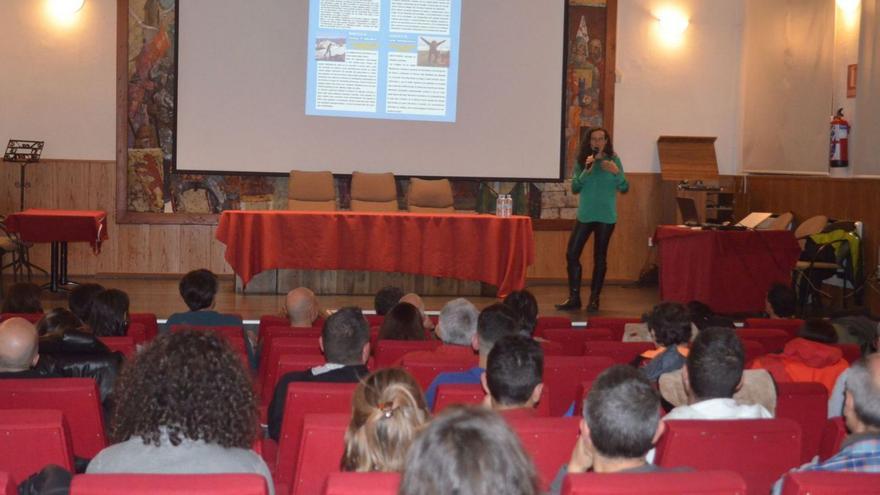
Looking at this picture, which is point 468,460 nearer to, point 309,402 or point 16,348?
point 309,402

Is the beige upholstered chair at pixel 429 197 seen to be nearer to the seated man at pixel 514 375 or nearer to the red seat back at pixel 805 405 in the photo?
the red seat back at pixel 805 405

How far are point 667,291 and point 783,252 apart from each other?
40.8 inches

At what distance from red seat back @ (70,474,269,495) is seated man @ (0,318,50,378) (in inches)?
71.5

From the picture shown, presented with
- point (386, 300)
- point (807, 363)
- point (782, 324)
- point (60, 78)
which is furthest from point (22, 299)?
point (60, 78)

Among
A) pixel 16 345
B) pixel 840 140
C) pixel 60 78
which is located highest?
pixel 60 78

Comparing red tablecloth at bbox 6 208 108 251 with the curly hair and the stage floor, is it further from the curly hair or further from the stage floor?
the curly hair

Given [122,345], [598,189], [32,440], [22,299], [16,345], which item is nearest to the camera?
[32,440]

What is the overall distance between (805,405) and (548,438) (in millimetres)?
1489

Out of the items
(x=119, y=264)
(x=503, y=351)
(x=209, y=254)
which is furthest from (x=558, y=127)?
(x=503, y=351)

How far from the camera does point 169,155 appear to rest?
11.2 metres

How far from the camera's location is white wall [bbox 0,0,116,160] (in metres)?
10.9

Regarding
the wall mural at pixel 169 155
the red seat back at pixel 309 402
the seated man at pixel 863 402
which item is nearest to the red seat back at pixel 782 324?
the seated man at pixel 863 402

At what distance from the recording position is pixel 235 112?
11.1m

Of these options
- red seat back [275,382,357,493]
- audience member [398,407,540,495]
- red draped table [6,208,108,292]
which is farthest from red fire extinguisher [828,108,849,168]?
audience member [398,407,540,495]
